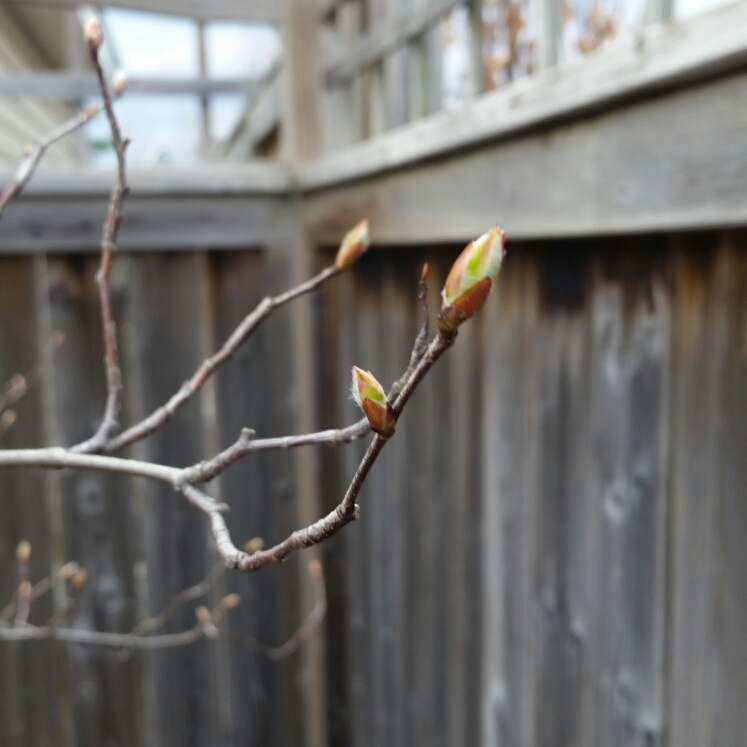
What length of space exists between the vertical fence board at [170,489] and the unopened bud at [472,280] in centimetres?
122

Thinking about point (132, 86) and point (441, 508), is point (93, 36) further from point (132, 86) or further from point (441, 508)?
point (132, 86)

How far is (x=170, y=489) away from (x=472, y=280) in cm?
129

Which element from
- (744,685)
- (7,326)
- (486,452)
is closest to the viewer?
(744,685)

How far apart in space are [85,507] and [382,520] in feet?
1.94

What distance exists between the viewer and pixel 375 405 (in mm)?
281

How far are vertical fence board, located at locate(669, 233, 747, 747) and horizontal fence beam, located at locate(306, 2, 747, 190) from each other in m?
0.16

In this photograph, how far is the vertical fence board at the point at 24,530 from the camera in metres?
1.34

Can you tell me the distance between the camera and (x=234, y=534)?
5.06ft

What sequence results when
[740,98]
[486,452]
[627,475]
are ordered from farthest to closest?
[486,452]
[627,475]
[740,98]

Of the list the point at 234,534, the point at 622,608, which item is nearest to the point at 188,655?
the point at 234,534

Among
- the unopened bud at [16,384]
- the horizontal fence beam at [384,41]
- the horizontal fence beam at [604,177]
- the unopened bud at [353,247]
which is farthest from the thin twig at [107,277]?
Answer: the unopened bud at [16,384]

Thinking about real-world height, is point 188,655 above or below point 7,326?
below

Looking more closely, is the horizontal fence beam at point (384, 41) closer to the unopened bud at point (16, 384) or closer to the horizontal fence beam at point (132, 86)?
the horizontal fence beam at point (132, 86)

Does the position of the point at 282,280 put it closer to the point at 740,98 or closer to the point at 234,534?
the point at 234,534
